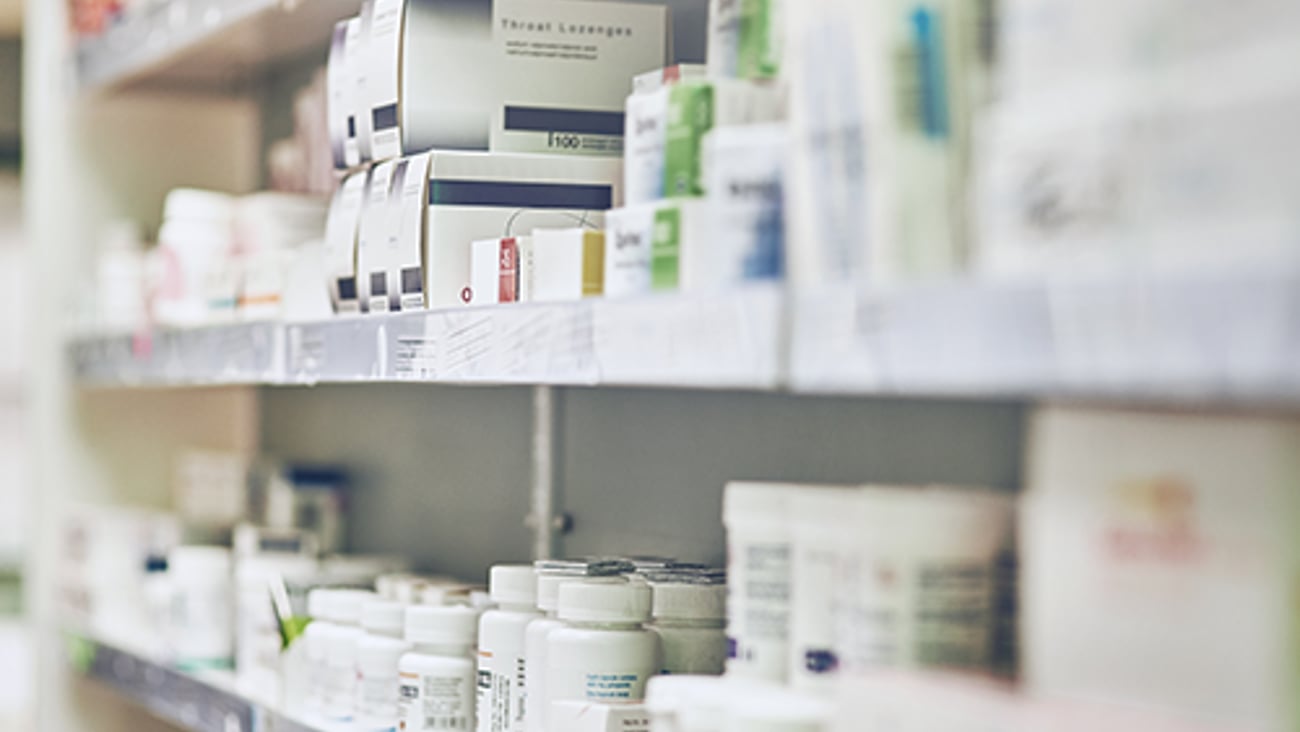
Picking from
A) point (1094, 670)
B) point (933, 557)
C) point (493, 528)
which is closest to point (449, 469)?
point (493, 528)

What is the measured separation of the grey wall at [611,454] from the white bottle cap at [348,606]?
0.91 ft

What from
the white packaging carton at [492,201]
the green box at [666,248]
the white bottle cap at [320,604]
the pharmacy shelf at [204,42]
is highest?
the pharmacy shelf at [204,42]

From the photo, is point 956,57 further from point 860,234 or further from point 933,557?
point 933,557

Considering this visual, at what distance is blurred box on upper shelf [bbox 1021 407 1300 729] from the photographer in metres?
0.88

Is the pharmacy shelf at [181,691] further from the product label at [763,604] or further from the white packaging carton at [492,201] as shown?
the product label at [763,604]

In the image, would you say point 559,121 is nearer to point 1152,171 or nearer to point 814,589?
point 814,589

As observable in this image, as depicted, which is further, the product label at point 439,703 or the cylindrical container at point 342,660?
the cylindrical container at point 342,660

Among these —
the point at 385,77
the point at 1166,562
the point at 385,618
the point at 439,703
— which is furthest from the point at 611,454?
the point at 1166,562

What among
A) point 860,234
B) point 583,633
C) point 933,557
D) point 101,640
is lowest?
point 101,640

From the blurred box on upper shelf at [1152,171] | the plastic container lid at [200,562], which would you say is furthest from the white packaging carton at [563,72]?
the plastic container lid at [200,562]

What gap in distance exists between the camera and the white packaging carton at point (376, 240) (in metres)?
1.76

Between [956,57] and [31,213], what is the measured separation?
2347 millimetres

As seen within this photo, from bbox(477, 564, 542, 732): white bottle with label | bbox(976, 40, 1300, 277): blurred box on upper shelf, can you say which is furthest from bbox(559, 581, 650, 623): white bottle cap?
bbox(976, 40, 1300, 277): blurred box on upper shelf

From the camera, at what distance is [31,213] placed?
3025 mm
